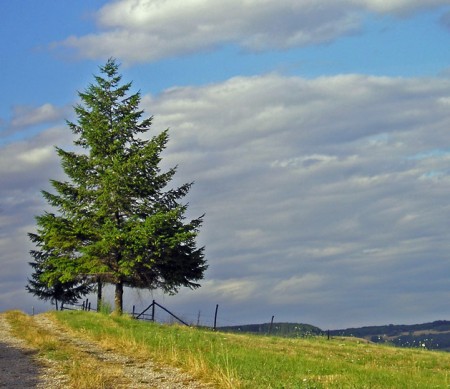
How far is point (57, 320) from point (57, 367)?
1727 centimetres

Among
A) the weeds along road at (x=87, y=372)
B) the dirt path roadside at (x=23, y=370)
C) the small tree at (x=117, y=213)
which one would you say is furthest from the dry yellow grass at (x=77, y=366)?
the small tree at (x=117, y=213)

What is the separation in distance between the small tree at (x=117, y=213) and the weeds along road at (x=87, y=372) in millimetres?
18440

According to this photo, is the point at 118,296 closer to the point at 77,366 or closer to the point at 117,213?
the point at 117,213

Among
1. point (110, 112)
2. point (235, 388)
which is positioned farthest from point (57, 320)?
point (235, 388)

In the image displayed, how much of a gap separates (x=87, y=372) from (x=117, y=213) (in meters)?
26.5

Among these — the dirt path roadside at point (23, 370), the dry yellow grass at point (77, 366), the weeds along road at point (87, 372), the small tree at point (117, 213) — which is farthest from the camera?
A: the small tree at point (117, 213)

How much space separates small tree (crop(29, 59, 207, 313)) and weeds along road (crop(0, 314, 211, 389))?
18.4 meters

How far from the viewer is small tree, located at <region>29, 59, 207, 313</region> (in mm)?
38625

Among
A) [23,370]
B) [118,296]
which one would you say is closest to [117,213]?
[118,296]

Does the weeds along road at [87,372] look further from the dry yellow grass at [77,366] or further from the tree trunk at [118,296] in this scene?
the tree trunk at [118,296]

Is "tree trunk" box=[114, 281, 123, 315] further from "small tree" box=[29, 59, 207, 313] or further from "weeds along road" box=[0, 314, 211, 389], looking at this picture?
"weeds along road" box=[0, 314, 211, 389]

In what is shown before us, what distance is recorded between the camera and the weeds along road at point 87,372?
44.4 feet

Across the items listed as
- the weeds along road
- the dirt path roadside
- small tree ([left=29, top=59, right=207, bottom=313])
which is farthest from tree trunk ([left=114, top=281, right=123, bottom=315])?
the weeds along road

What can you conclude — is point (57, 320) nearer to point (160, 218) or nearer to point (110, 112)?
point (160, 218)
